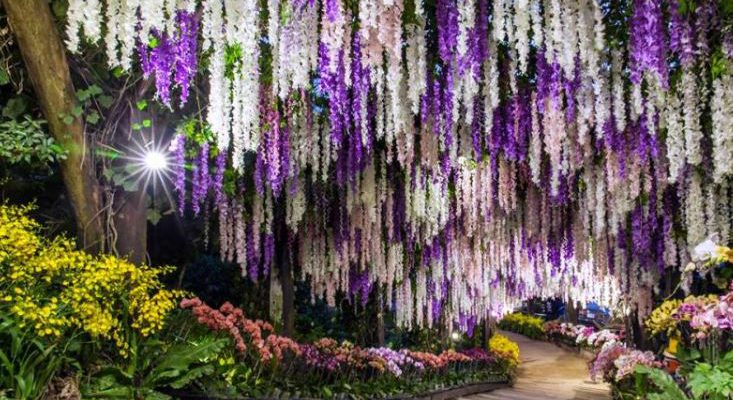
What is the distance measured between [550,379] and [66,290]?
13180mm

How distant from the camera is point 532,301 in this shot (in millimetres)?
29031

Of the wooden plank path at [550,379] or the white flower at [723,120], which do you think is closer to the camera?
the white flower at [723,120]

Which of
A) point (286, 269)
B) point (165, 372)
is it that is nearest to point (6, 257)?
point (165, 372)

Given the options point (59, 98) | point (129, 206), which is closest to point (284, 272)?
→ point (129, 206)

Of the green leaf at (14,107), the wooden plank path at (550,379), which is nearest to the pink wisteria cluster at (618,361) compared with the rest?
the wooden plank path at (550,379)

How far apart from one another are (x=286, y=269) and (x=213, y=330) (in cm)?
265

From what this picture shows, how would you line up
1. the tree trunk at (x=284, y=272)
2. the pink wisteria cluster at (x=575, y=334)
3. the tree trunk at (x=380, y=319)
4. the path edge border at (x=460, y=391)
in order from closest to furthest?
the tree trunk at (x=284, y=272), the path edge border at (x=460, y=391), the tree trunk at (x=380, y=319), the pink wisteria cluster at (x=575, y=334)

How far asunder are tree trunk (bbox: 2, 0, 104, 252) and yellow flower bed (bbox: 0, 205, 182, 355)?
1.42 feet

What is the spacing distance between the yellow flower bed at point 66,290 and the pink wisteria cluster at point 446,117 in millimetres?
1145

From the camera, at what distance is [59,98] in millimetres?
3506

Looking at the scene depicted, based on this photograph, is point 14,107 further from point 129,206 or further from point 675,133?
point 675,133

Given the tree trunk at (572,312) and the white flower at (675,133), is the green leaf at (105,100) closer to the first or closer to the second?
the white flower at (675,133)

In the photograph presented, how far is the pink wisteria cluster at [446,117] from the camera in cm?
327

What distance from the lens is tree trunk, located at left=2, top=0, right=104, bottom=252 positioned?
3188 mm
